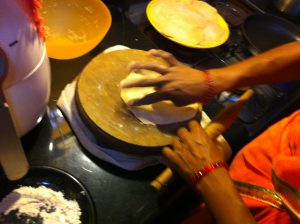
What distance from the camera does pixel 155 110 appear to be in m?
0.74

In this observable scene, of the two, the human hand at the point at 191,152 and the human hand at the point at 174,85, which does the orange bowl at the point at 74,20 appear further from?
the human hand at the point at 191,152

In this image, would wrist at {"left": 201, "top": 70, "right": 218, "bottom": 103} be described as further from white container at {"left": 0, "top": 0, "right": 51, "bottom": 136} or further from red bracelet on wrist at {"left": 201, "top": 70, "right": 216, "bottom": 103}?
white container at {"left": 0, "top": 0, "right": 51, "bottom": 136}

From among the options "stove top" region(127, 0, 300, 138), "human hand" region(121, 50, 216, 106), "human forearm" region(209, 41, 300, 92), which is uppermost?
"human forearm" region(209, 41, 300, 92)

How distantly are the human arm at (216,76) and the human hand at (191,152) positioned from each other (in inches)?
3.5

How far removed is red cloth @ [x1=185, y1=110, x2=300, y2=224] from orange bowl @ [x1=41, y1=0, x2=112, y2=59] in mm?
507

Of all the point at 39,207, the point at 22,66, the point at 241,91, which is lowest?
the point at 39,207

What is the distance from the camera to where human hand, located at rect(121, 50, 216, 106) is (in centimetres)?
71

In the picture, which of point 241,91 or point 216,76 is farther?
point 241,91

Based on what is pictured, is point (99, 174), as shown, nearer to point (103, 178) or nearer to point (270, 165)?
point (103, 178)

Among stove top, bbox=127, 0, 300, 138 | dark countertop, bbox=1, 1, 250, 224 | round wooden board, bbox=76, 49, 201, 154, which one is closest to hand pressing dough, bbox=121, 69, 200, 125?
round wooden board, bbox=76, 49, 201, 154

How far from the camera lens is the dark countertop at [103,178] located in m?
0.65

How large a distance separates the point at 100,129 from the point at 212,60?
0.59 metres

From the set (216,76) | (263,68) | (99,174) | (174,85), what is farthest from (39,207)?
(263,68)

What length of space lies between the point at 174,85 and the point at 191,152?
0.54ft
